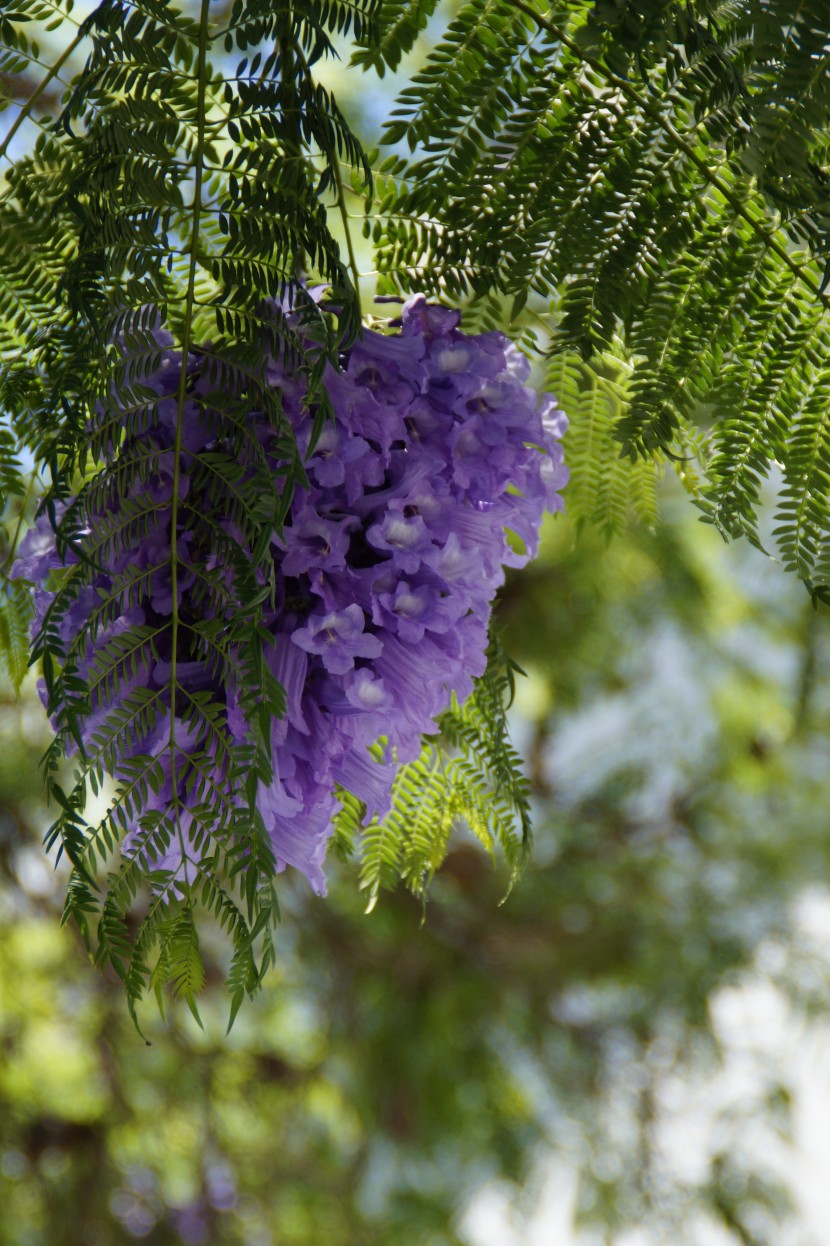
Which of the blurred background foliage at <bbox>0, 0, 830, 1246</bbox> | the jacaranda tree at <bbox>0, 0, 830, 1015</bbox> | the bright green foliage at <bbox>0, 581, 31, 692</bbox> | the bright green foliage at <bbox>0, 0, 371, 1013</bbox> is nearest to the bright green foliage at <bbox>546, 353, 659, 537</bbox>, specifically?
the jacaranda tree at <bbox>0, 0, 830, 1015</bbox>

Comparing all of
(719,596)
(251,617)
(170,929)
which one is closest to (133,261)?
(251,617)

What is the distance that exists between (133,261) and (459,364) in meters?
0.17

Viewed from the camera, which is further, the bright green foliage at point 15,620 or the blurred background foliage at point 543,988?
the blurred background foliage at point 543,988

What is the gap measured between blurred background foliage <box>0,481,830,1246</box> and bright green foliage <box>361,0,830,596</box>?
1.93 m

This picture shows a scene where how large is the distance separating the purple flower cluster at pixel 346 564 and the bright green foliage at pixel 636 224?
0.16 ft

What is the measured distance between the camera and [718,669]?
2.93m

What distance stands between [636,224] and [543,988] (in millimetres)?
2626

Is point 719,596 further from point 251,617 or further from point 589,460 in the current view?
point 251,617

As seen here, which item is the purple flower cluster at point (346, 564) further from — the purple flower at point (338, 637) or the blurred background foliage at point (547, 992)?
the blurred background foliage at point (547, 992)

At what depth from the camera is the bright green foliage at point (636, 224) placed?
1.85ft

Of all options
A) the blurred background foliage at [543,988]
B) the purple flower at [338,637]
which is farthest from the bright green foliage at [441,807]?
the blurred background foliage at [543,988]

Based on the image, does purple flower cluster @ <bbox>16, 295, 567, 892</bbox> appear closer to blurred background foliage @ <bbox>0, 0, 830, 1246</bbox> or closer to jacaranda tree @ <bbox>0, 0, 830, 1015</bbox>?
jacaranda tree @ <bbox>0, 0, 830, 1015</bbox>

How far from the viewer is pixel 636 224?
582 mm

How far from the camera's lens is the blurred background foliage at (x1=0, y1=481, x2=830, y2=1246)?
8.81 feet
